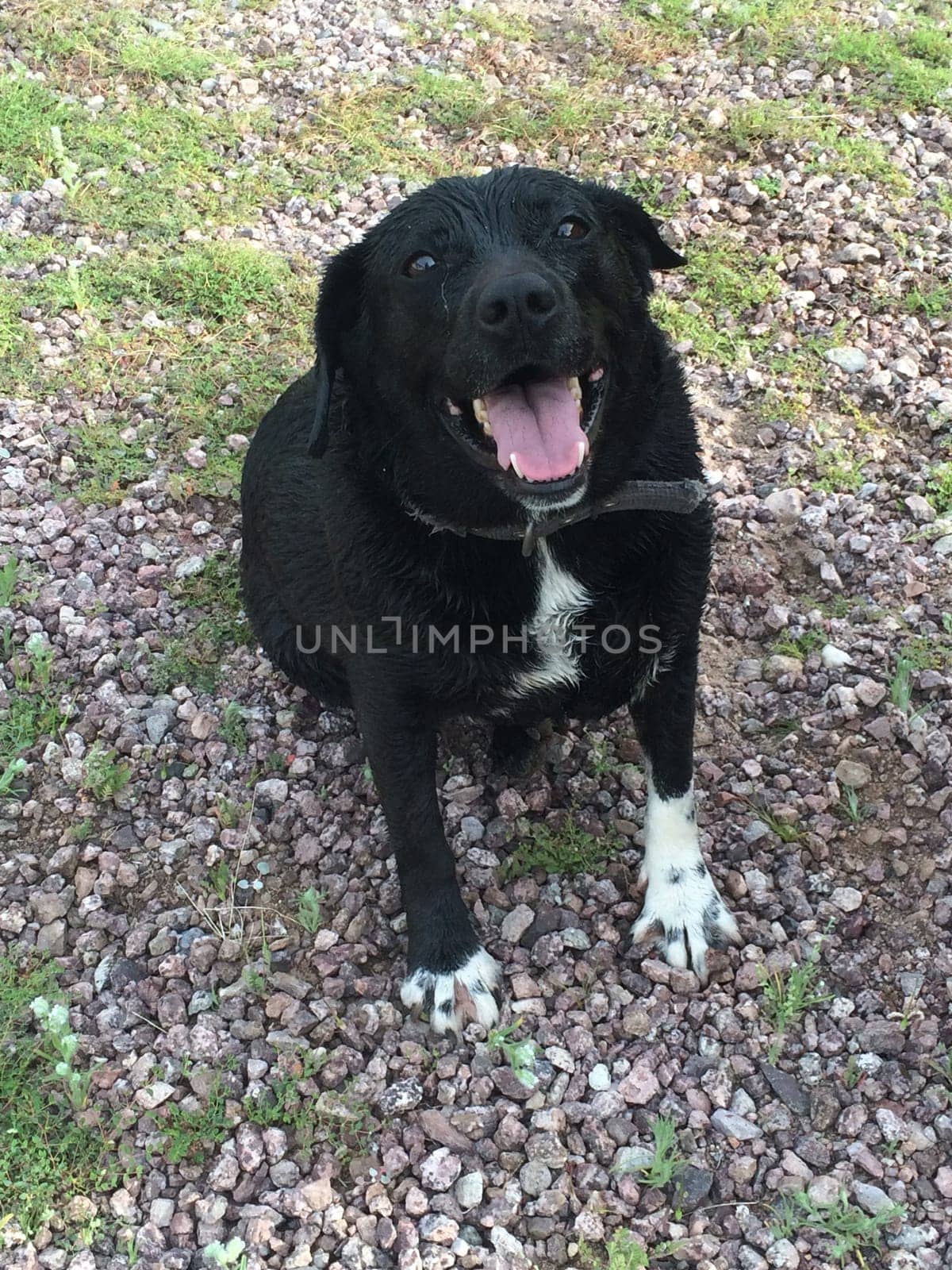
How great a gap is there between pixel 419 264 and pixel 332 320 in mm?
266

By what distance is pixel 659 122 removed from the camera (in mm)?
5477

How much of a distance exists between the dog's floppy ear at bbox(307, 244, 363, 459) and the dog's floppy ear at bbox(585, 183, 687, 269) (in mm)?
584

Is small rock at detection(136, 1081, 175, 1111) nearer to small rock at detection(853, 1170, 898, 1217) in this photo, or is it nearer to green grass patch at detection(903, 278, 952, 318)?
small rock at detection(853, 1170, 898, 1217)

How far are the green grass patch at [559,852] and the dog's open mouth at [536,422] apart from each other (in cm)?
115

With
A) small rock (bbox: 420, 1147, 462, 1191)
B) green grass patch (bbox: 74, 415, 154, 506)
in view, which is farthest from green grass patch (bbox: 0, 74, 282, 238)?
small rock (bbox: 420, 1147, 462, 1191)

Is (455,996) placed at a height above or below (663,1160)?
below

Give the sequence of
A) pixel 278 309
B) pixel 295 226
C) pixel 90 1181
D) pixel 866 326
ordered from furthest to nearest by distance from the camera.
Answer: pixel 295 226
pixel 278 309
pixel 866 326
pixel 90 1181

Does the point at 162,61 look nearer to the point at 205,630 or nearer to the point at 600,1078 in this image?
the point at 205,630

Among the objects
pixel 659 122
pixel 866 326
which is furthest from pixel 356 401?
pixel 659 122

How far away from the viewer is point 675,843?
293cm

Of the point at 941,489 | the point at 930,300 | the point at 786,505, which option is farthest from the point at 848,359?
the point at 786,505

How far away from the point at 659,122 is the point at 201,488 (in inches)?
119

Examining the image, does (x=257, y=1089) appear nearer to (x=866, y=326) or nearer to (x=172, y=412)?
(x=172, y=412)

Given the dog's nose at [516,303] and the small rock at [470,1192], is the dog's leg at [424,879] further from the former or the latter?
the dog's nose at [516,303]
